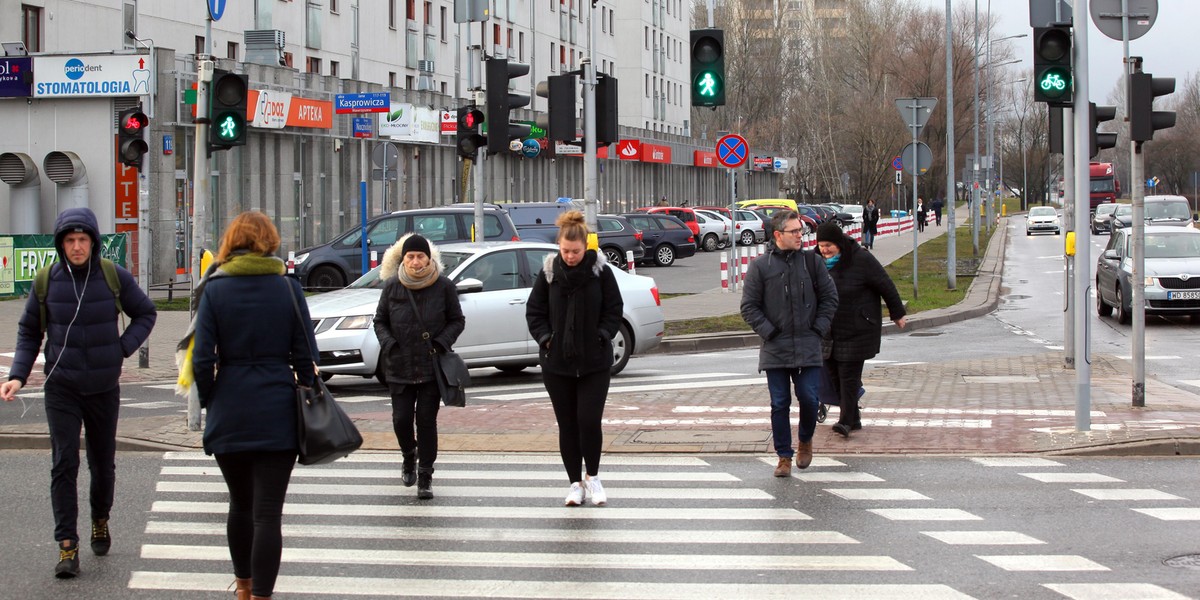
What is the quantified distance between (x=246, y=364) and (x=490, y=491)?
11.8ft

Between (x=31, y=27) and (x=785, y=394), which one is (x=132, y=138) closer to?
(x=785, y=394)

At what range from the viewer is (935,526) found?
7.95 meters

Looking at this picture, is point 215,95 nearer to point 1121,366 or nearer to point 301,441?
point 301,441

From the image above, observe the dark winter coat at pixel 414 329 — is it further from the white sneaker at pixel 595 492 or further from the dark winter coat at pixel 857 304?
the dark winter coat at pixel 857 304

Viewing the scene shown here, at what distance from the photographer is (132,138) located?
17594mm

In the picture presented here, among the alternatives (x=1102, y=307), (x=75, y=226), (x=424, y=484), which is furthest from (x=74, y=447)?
(x=1102, y=307)

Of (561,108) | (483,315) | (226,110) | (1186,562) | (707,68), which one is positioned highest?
(707,68)

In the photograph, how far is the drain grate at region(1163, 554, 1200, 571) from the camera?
695 centimetres

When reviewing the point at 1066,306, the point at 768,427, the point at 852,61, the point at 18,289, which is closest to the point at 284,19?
the point at 18,289

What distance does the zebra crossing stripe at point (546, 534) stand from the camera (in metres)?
7.61

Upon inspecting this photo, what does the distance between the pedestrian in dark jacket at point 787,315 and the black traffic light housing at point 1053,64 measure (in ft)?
8.89

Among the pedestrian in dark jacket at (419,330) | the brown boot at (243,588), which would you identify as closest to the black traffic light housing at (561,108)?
the pedestrian in dark jacket at (419,330)

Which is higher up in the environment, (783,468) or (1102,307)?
(1102,307)

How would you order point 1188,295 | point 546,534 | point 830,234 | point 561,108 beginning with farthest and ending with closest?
1. point 1188,295
2. point 561,108
3. point 830,234
4. point 546,534
